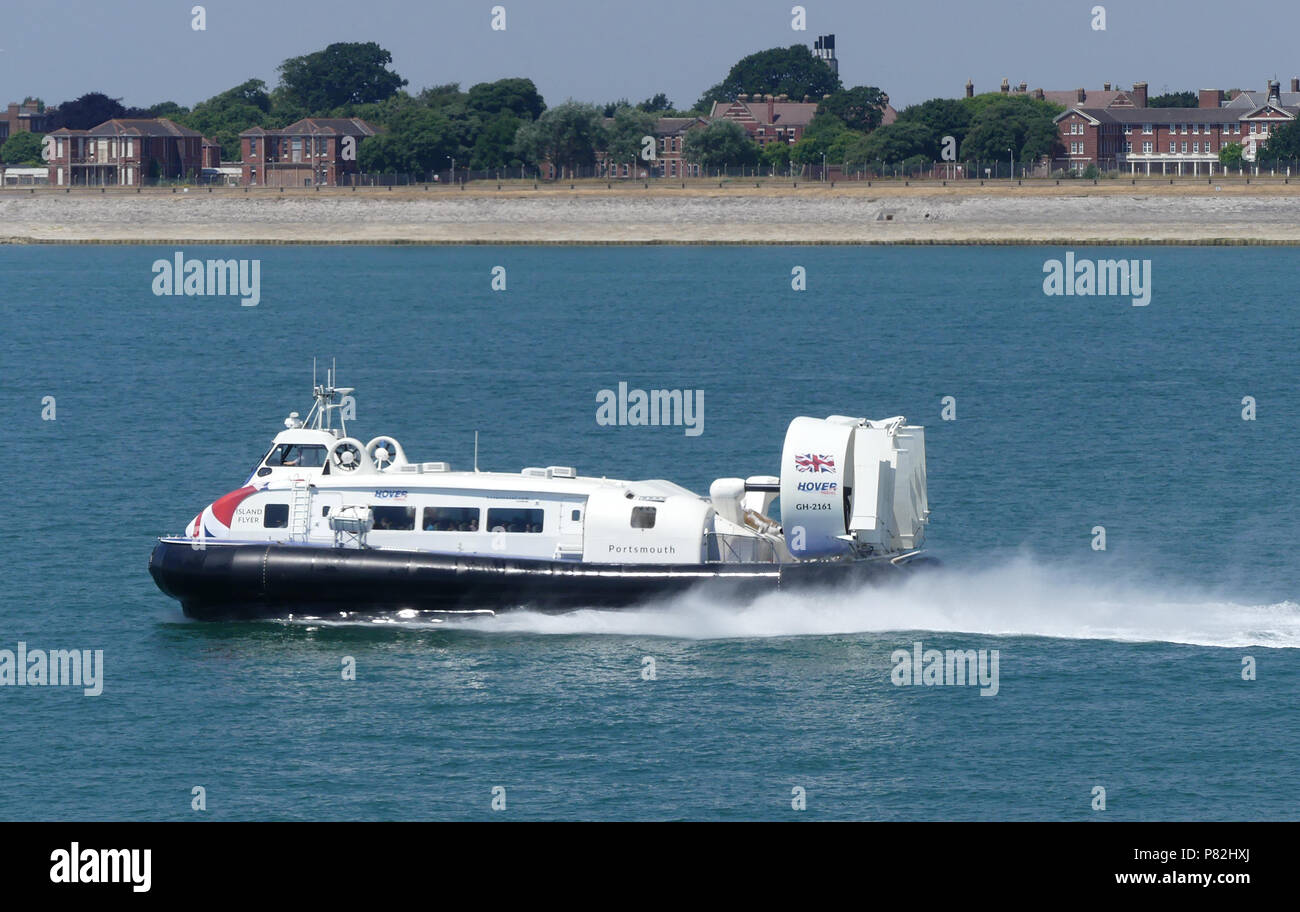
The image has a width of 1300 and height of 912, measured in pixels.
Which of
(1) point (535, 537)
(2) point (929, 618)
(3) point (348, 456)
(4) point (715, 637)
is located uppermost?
(3) point (348, 456)

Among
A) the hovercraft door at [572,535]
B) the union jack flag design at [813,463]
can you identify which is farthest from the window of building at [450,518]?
the union jack flag design at [813,463]

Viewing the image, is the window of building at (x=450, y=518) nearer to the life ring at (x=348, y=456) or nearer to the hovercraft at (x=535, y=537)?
the hovercraft at (x=535, y=537)

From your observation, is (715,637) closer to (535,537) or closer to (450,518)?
(535,537)

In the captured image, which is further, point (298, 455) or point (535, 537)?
point (298, 455)

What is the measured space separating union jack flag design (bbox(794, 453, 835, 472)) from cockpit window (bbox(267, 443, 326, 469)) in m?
A: 11.0

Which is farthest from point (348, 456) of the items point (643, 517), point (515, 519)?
point (643, 517)

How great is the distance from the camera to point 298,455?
41875mm

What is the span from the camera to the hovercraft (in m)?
39.4

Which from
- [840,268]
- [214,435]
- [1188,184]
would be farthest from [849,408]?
[1188,184]

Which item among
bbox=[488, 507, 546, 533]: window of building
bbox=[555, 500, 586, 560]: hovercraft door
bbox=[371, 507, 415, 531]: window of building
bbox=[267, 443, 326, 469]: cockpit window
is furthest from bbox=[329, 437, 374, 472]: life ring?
bbox=[555, 500, 586, 560]: hovercraft door

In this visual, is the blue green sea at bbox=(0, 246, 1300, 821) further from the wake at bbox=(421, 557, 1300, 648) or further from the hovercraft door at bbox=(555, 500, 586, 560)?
the hovercraft door at bbox=(555, 500, 586, 560)

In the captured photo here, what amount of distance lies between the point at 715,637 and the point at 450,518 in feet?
21.2

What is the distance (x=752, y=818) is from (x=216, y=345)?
8969 cm

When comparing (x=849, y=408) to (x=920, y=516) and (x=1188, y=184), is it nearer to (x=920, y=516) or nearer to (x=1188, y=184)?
(x=920, y=516)
